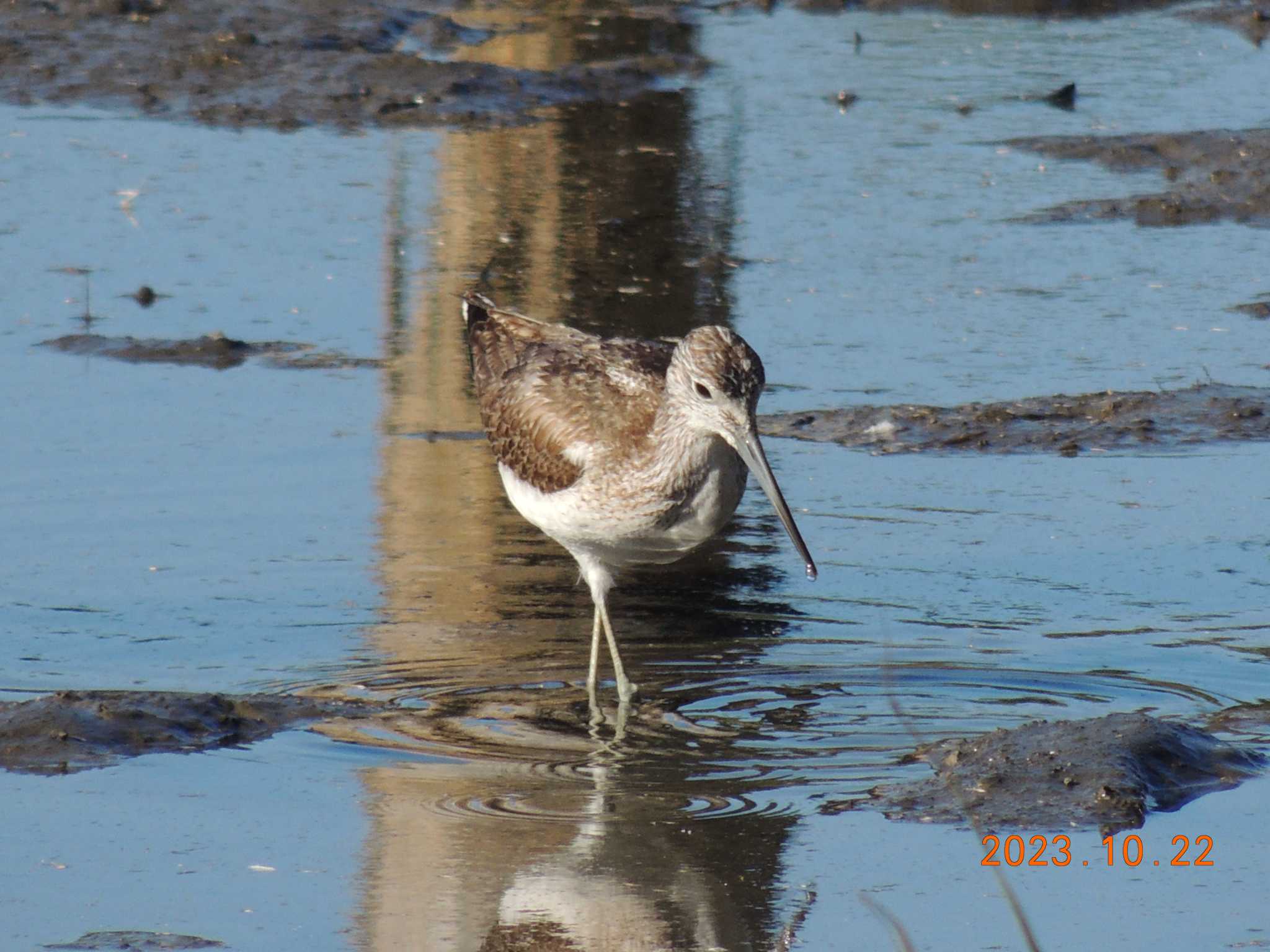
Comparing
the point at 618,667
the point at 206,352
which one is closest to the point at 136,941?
the point at 618,667

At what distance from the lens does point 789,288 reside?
984 cm

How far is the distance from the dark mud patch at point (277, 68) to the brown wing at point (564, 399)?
6.33 meters

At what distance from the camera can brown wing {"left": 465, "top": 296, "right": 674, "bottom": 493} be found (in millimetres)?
6434

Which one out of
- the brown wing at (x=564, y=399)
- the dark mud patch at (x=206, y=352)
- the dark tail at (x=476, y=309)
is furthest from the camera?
the dark mud patch at (x=206, y=352)

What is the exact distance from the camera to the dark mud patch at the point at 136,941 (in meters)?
4.35

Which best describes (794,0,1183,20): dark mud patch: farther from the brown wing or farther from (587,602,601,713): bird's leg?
(587,602,601,713): bird's leg

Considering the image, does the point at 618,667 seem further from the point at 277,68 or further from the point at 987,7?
the point at 987,7

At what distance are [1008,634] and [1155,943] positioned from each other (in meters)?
2.11

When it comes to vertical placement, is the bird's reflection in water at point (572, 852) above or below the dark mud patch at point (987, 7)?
below

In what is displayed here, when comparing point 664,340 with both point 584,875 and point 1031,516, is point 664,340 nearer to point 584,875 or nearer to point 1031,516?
point 1031,516

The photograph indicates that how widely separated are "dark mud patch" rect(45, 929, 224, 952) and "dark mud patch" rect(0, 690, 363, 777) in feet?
3.34

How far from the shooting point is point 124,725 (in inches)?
220
